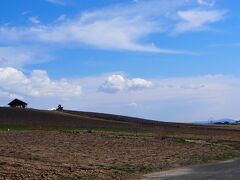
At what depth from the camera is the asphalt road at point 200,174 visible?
2119 centimetres

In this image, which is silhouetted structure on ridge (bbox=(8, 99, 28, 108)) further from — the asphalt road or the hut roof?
the asphalt road

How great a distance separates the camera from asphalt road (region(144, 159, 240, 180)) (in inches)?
834

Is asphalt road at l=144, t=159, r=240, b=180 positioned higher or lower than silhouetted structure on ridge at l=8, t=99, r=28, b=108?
lower

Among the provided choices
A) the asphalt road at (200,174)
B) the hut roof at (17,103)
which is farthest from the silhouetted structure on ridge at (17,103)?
the asphalt road at (200,174)

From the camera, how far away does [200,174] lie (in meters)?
22.7

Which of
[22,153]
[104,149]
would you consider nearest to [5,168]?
[22,153]

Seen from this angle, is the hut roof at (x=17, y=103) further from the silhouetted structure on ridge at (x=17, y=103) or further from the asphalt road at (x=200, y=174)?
the asphalt road at (x=200, y=174)

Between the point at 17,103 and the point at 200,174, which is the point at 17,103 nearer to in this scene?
the point at 17,103

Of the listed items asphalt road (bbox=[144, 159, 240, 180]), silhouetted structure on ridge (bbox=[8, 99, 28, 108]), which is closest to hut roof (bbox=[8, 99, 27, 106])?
silhouetted structure on ridge (bbox=[8, 99, 28, 108])

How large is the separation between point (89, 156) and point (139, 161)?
277cm

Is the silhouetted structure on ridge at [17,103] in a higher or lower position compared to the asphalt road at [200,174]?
higher

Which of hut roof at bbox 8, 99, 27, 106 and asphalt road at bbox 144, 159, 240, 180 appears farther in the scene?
hut roof at bbox 8, 99, 27, 106

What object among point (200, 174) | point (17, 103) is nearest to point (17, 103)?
point (17, 103)

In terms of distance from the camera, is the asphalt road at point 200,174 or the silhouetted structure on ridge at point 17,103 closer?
the asphalt road at point 200,174
